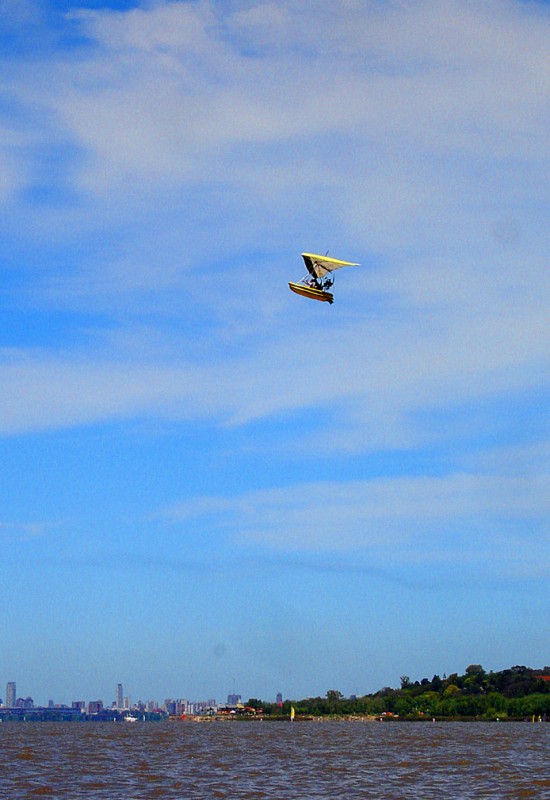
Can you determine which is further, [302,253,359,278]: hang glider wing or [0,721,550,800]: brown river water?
[302,253,359,278]: hang glider wing

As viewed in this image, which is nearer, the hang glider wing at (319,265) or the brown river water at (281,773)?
the brown river water at (281,773)

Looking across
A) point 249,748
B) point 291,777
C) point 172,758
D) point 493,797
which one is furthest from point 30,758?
point 493,797

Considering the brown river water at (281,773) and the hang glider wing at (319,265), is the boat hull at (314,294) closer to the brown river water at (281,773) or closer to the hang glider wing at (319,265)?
the hang glider wing at (319,265)

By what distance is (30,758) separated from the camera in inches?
3359

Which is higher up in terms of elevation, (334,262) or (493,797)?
(334,262)

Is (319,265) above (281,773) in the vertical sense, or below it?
above

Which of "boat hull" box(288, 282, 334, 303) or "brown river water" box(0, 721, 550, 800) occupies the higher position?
"boat hull" box(288, 282, 334, 303)

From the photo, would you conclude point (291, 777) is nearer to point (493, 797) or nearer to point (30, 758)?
point (493, 797)

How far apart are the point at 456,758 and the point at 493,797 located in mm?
29309

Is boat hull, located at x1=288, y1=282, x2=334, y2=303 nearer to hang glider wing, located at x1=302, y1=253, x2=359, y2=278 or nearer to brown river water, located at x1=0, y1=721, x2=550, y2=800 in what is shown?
hang glider wing, located at x1=302, y1=253, x2=359, y2=278

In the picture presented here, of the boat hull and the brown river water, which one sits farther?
the boat hull

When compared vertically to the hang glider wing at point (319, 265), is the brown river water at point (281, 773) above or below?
below

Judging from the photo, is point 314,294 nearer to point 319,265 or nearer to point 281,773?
point 319,265

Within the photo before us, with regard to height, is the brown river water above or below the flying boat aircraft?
below
